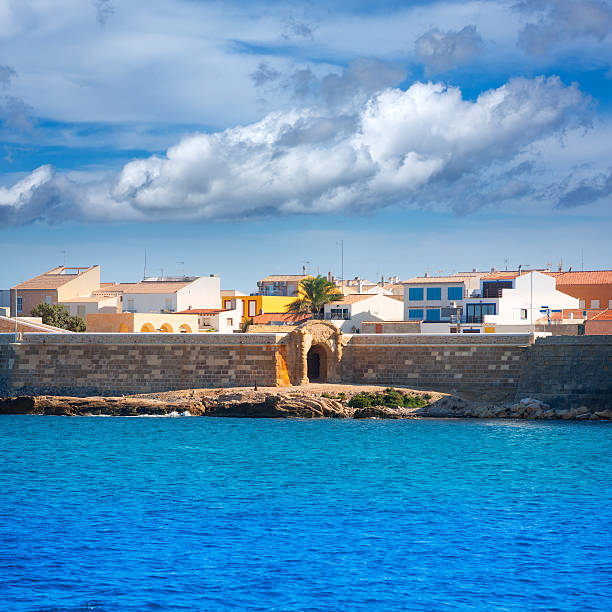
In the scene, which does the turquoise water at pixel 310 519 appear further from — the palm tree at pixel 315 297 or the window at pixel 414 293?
the palm tree at pixel 315 297

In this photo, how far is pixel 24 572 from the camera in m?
18.7

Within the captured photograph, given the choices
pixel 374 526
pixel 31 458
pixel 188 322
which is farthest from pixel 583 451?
pixel 188 322

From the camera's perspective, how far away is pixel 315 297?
62250 millimetres

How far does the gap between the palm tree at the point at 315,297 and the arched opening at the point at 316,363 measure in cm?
1558

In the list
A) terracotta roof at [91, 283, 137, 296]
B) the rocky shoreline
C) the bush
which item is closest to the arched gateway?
the rocky shoreline

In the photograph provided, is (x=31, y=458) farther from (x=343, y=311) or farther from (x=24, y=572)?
(x=343, y=311)

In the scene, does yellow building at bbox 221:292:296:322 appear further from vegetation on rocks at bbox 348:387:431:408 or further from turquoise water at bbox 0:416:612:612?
turquoise water at bbox 0:416:612:612

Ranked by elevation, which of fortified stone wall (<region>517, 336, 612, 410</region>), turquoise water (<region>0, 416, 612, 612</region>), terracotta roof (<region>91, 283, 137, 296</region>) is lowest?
turquoise water (<region>0, 416, 612, 612</region>)

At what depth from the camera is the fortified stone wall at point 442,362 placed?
41.1 meters

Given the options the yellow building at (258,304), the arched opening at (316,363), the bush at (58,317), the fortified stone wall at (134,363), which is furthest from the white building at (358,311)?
the bush at (58,317)

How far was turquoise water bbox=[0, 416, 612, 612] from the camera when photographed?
698 inches

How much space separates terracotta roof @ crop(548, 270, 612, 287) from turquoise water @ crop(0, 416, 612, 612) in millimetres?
29891

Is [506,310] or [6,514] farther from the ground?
[506,310]

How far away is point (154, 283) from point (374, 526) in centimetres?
4829
